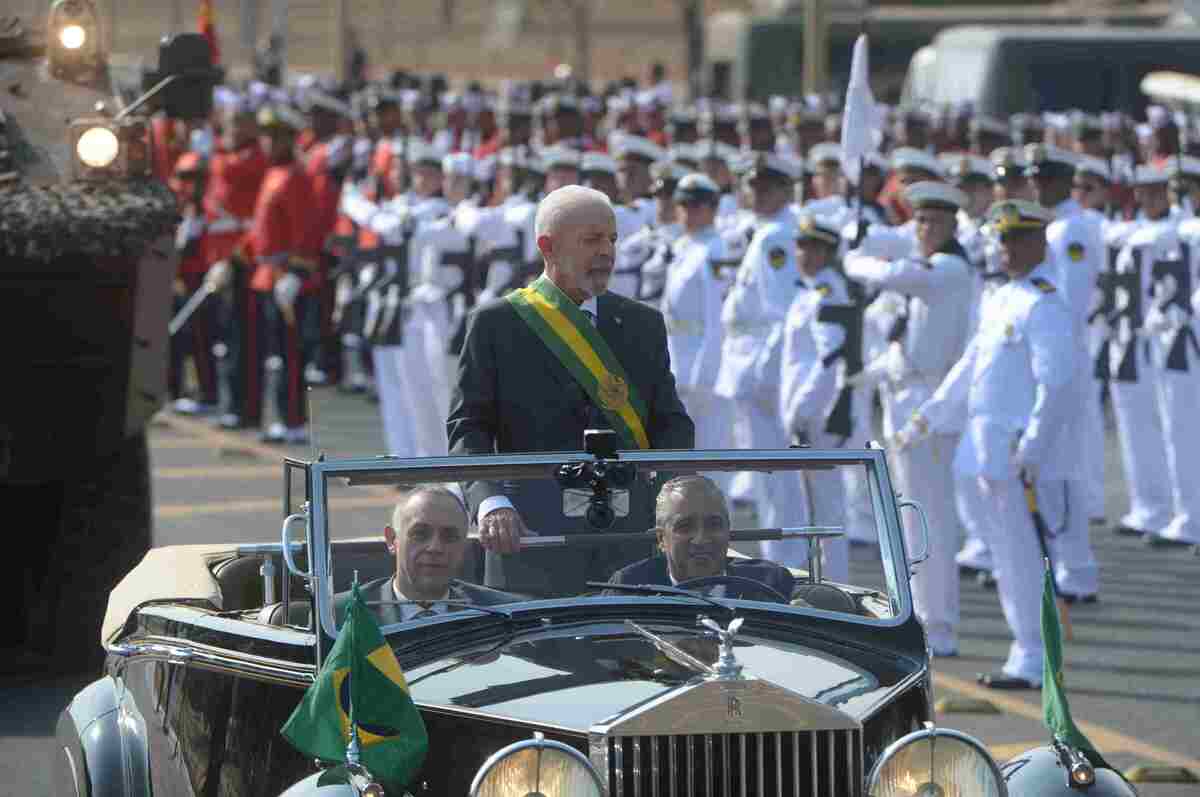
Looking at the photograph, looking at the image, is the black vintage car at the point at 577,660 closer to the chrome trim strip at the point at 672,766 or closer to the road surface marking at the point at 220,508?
the chrome trim strip at the point at 672,766

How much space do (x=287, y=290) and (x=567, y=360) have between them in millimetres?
10443

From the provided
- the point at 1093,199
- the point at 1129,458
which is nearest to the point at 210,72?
the point at 1129,458

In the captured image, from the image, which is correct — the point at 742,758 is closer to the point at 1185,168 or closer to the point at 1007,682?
the point at 1007,682

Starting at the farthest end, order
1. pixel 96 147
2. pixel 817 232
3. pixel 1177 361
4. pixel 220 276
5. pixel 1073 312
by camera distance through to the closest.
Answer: pixel 220 276 → pixel 1177 361 → pixel 1073 312 → pixel 817 232 → pixel 96 147

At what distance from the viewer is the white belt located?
1770 cm

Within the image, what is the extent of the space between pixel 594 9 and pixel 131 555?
4801 cm

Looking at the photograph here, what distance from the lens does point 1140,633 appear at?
10469 mm

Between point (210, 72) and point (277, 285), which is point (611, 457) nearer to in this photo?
point (210, 72)

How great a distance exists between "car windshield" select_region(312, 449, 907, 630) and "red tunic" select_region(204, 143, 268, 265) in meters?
12.4

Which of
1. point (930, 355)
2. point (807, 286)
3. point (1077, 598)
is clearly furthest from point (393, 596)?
point (1077, 598)

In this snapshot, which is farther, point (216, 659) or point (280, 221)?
point (280, 221)

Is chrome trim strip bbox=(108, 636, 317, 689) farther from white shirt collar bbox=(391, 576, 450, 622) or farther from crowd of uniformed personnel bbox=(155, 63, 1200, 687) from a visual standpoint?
crowd of uniformed personnel bbox=(155, 63, 1200, 687)

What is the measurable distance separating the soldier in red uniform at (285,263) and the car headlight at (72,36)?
7236 mm

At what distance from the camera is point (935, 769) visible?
467 cm
